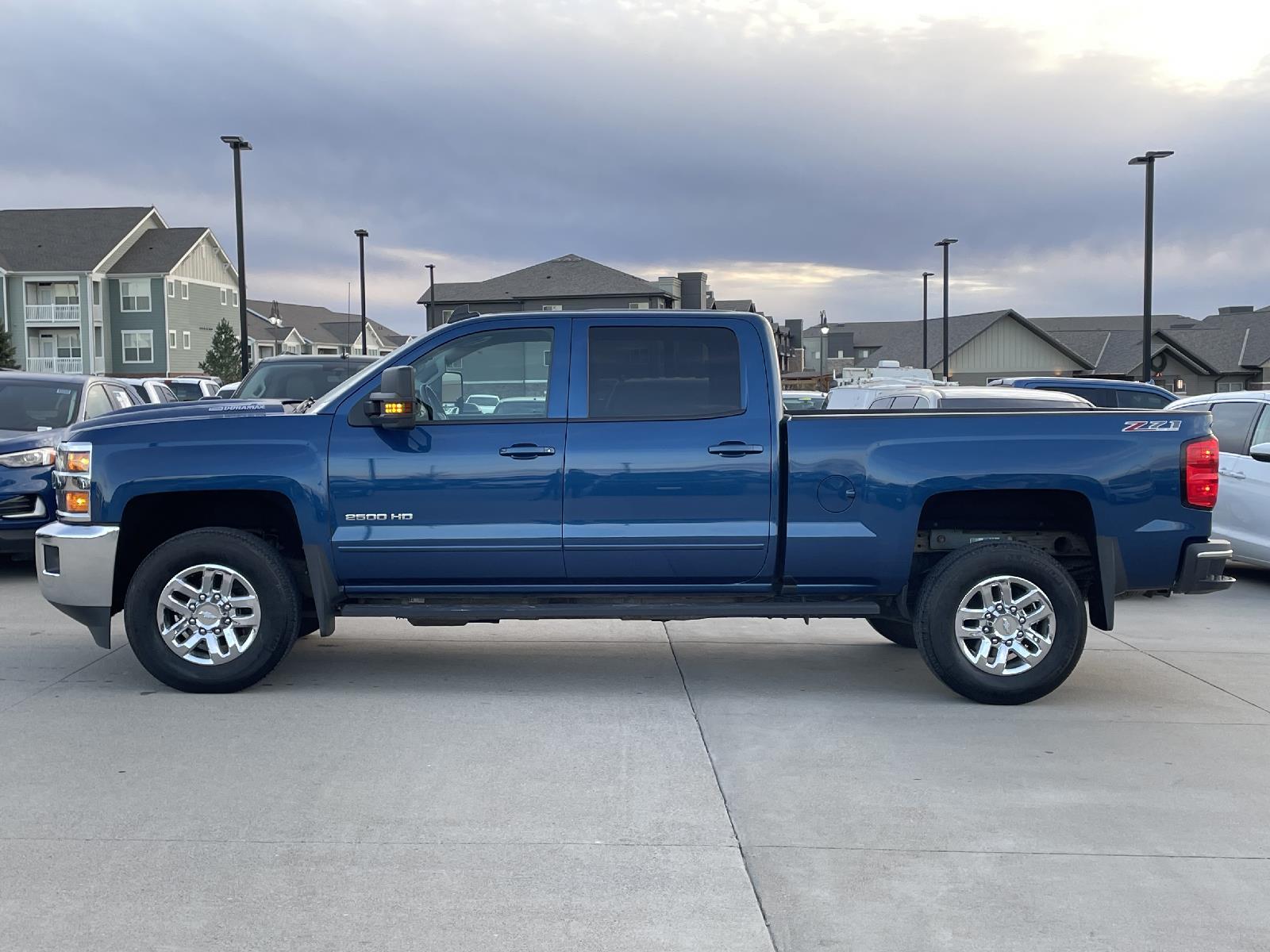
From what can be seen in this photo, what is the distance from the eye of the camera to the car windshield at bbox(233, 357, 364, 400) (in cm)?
1328

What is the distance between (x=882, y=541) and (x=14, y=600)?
7133 millimetres

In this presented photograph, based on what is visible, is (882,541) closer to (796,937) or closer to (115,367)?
(796,937)

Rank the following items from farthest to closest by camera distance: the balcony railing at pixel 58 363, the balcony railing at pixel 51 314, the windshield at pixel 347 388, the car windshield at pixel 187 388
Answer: the balcony railing at pixel 58 363 → the balcony railing at pixel 51 314 → the car windshield at pixel 187 388 → the windshield at pixel 347 388

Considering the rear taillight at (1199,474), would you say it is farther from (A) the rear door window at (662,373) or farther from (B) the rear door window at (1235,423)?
(B) the rear door window at (1235,423)

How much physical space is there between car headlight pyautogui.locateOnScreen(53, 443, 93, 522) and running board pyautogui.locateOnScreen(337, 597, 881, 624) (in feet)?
4.86

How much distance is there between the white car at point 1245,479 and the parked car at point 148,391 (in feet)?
36.8

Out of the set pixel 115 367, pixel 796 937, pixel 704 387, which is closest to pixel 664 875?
pixel 796 937

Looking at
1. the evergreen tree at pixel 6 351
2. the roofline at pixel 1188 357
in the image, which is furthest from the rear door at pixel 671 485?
the roofline at pixel 1188 357

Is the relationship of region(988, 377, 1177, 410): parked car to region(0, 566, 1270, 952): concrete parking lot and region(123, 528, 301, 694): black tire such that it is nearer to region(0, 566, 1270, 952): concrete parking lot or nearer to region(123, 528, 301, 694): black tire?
region(0, 566, 1270, 952): concrete parking lot

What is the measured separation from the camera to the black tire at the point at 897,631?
7.96 meters

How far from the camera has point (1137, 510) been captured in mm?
6367

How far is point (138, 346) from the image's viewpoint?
6341 cm

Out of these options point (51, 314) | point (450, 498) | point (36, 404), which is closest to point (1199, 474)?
point (450, 498)

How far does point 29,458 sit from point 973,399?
8.51 meters
